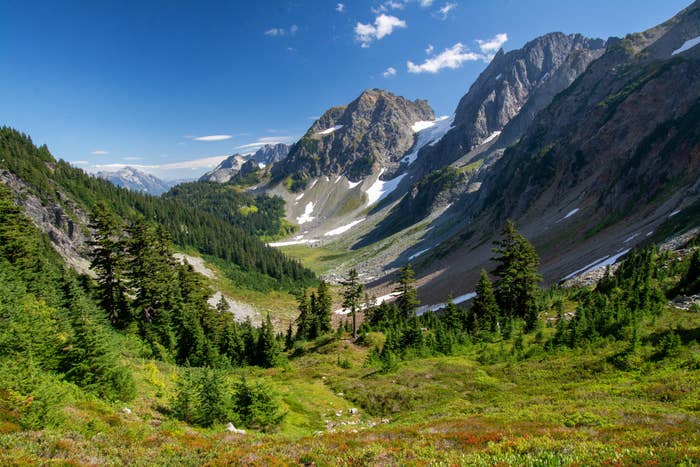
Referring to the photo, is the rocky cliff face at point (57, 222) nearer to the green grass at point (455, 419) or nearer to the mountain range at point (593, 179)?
the green grass at point (455, 419)

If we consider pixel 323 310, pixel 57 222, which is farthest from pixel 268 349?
pixel 57 222

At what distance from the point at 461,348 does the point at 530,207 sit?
8345 centimetres

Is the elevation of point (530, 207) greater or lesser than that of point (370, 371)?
greater

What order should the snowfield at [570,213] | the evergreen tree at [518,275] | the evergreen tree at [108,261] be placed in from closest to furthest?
the evergreen tree at [108,261]
the evergreen tree at [518,275]
the snowfield at [570,213]

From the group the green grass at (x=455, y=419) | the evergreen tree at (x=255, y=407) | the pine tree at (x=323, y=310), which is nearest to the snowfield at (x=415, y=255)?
the pine tree at (x=323, y=310)

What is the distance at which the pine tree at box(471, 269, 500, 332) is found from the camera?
3797 cm

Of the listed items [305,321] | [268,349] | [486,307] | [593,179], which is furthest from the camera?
[593,179]

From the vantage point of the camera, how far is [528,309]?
1396 inches

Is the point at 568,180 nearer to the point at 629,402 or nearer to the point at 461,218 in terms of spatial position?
the point at 461,218

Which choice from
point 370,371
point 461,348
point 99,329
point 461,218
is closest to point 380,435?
point 99,329

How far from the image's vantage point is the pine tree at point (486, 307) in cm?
3797

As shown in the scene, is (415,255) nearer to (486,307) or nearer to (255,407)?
(486,307)

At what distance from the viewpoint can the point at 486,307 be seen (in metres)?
38.4

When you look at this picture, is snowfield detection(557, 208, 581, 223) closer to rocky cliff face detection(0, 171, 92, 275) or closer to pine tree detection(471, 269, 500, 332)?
pine tree detection(471, 269, 500, 332)
